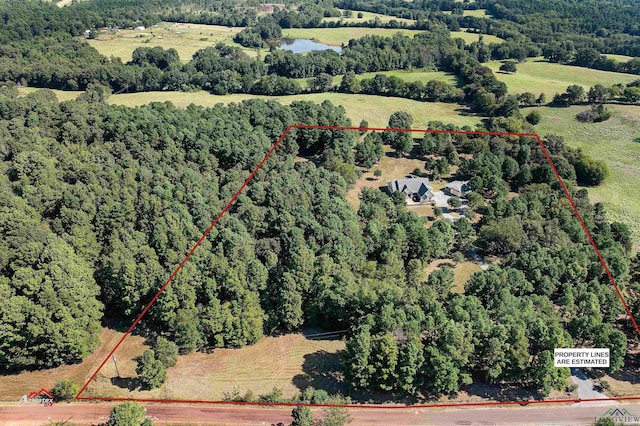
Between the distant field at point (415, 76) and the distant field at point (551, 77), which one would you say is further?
the distant field at point (415, 76)

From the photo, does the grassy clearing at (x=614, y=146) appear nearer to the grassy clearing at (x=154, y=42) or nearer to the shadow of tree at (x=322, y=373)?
the shadow of tree at (x=322, y=373)

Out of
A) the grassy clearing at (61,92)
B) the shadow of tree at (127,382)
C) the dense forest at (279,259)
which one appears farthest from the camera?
the grassy clearing at (61,92)
